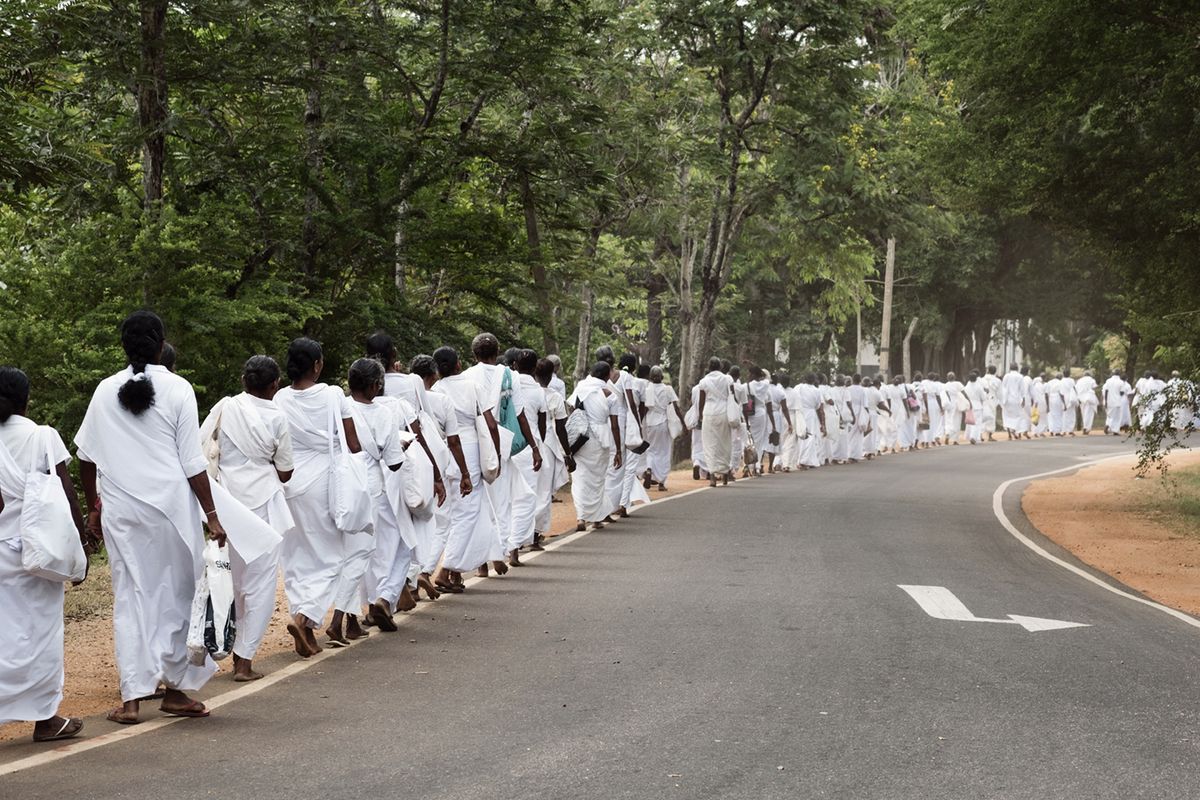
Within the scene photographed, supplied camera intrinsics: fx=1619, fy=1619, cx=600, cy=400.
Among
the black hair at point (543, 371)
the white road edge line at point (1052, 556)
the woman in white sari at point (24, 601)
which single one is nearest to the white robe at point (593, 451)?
the black hair at point (543, 371)

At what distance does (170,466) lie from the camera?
7859 millimetres

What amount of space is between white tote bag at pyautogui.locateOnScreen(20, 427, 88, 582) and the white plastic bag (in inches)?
24.7

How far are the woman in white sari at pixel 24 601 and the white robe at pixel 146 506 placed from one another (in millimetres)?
359

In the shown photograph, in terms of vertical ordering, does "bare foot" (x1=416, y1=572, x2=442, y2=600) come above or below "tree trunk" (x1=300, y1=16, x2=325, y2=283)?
below

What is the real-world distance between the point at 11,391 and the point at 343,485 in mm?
2904

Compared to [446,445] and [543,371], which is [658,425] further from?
[446,445]

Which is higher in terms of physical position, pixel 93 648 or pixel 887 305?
pixel 887 305

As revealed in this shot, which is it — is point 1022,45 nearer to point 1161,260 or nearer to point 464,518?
point 1161,260

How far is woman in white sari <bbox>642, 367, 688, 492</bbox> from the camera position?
24.3 meters

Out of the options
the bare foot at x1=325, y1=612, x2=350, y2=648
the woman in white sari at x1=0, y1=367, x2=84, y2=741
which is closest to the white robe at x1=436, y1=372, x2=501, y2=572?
the bare foot at x1=325, y1=612, x2=350, y2=648

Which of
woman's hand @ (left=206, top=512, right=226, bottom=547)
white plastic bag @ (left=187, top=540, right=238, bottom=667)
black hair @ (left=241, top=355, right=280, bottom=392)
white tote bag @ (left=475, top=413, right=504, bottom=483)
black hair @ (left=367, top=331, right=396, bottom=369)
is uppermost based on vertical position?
black hair @ (left=367, top=331, right=396, bottom=369)

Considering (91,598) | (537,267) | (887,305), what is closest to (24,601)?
(91,598)

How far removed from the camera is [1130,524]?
72.7 ft

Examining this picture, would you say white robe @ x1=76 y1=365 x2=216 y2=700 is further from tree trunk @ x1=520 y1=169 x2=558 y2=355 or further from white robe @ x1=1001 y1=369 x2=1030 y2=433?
white robe @ x1=1001 y1=369 x2=1030 y2=433
